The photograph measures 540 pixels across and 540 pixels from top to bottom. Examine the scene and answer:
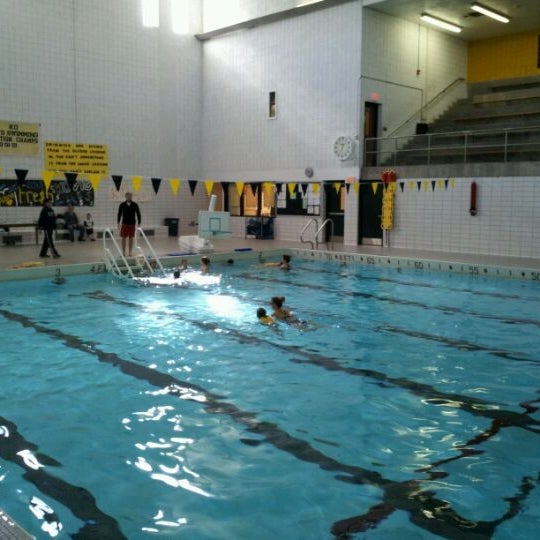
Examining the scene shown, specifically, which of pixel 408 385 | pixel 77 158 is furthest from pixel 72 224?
pixel 408 385

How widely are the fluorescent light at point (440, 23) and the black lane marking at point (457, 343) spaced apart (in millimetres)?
12321

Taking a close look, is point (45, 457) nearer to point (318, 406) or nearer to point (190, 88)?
point (318, 406)

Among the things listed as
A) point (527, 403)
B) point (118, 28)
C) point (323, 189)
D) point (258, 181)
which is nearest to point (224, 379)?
point (527, 403)

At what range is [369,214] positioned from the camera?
1688cm

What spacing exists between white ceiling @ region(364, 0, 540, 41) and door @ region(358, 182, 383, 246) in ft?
15.5

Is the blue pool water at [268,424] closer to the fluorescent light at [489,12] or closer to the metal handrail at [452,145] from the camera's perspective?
the metal handrail at [452,145]

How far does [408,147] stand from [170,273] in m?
8.55

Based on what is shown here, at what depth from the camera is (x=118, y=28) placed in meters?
18.7

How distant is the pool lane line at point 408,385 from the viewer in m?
4.44

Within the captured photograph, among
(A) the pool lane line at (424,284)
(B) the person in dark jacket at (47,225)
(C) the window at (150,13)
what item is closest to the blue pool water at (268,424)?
(A) the pool lane line at (424,284)

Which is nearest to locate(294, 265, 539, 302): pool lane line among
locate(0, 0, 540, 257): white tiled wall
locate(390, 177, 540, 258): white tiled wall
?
locate(390, 177, 540, 258): white tiled wall

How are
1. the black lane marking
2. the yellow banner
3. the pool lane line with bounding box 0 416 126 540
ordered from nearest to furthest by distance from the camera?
the pool lane line with bounding box 0 416 126 540 < the black lane marking < the yellow banner

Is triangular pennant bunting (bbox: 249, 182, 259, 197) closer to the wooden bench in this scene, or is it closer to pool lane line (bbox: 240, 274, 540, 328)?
the wooden bench

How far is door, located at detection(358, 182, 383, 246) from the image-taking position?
16609 millimetres
